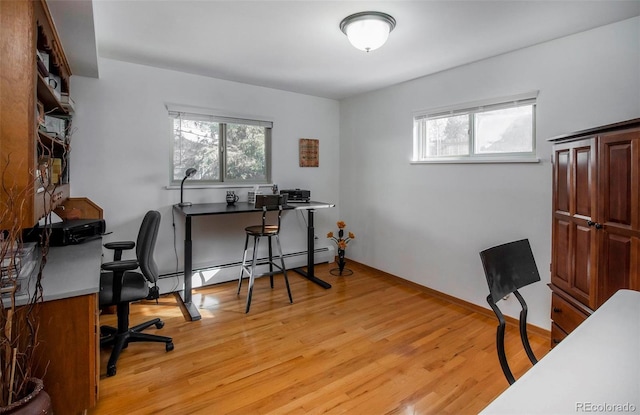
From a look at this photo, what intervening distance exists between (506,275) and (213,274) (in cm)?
328

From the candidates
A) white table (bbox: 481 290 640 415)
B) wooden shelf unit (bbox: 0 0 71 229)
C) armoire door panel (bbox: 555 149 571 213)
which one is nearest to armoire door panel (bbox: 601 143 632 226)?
armoire door panel (bbox: 555 149 571 213)

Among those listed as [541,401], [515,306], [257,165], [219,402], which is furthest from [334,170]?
[541,401]

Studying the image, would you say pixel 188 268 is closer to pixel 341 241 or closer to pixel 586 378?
pixel 341 241

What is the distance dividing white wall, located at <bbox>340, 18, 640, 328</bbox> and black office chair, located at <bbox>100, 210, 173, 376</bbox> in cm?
267

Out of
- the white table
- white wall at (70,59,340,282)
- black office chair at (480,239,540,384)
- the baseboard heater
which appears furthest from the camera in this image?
the baseboard heater

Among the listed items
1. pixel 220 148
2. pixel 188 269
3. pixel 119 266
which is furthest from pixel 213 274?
pixel 119 266

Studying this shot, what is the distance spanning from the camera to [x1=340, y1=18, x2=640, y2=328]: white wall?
2.42 metres

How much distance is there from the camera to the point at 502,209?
9.95ft

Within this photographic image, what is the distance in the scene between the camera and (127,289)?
2.31 meters

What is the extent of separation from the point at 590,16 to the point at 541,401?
2.66m

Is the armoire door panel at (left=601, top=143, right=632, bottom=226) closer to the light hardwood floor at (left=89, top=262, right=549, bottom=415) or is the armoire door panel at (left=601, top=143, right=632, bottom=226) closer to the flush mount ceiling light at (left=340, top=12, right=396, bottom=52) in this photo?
the light hardwood floor at (left=89, top=262, right=549, bottom=415)

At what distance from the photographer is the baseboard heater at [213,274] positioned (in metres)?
3.65

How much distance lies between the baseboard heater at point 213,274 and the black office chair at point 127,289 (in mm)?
1023

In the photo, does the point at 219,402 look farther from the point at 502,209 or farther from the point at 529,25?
the point at 529,25
